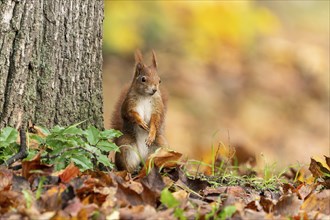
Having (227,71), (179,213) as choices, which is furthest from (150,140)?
(227,71)

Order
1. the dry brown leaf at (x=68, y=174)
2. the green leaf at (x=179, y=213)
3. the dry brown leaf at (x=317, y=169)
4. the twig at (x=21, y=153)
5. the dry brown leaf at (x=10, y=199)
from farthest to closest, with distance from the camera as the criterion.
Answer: the dry brown leaf at (x=317, y=169)
the twig at (x=21, y=153)
the dry brown leaf at (x=68, y=174)
the dry brown leaf at (x=10, y=199)
the green leaf at (x=179, y=213)

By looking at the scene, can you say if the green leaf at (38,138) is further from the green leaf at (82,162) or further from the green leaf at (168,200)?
the green leaf at (168,200)

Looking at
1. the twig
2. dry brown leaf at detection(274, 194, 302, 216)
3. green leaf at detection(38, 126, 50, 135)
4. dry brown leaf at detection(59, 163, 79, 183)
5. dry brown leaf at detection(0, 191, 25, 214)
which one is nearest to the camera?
dry brown leaf at detection(0, 191, 25, 214)

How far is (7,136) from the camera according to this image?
13.1ft

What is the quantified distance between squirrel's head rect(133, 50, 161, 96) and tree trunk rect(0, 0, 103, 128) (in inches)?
9.3

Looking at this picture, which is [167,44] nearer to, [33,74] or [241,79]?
[241,79]

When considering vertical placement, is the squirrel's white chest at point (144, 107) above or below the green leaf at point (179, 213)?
above

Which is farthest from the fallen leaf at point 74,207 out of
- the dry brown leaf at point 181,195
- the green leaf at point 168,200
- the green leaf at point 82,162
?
the green leaf at point 82,162

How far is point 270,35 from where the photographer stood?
1147 cm

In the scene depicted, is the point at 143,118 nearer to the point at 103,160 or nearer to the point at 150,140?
the point at 150,140

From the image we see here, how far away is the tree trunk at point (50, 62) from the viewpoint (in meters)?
4.19

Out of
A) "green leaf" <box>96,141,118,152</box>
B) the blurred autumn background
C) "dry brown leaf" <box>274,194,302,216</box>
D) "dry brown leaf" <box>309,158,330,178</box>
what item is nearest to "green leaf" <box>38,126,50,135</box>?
"green leaf" <box>96,141,118,152</box>

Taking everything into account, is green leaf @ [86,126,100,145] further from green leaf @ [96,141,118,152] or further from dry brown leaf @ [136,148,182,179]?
dry brown leaf @ [136,148,182,179]

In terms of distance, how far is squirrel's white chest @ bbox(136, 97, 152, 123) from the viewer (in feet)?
15.5
